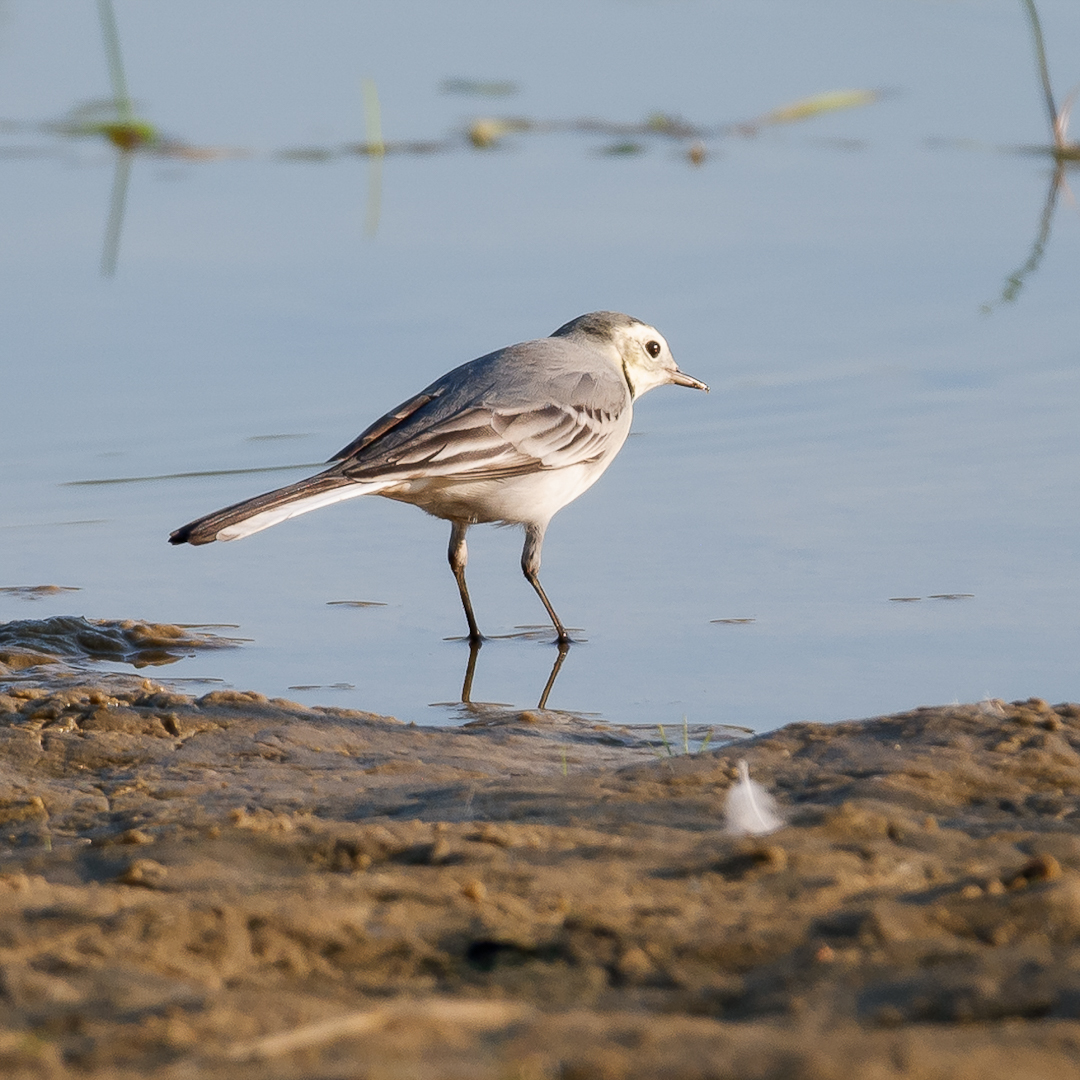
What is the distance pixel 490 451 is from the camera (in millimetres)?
7000

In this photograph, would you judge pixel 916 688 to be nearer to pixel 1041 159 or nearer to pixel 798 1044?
pixel 798 1044

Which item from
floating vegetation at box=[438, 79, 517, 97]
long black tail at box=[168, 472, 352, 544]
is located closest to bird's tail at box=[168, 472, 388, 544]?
long black tail at box=[168, 472, 352, 544]

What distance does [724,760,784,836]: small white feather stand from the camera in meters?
4.18

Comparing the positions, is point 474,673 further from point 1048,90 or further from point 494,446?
point 1048,90

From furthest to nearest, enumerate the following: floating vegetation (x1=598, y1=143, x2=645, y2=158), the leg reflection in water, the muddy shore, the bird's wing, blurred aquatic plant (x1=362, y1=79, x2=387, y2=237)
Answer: floating vegetation (x1=598, y1=143, x2=645, y2=158), blurred aquatic plant (x1=362, y1=79, x2=387, y2=237), the bird's wing, the leg reflection in water, the muddy shore

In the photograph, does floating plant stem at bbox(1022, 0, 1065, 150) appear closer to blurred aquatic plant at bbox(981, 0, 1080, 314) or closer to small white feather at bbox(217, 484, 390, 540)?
blurred aquatic plant at bbox(981, 0, 1080, 314)

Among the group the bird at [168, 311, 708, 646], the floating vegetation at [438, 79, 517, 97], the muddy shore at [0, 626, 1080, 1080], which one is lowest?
the muddy shore at [0, 626, 1080, 1080]

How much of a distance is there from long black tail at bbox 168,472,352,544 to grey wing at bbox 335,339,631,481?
15 centimetres

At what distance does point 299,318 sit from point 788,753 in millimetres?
6248

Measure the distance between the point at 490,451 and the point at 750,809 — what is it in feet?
9.72

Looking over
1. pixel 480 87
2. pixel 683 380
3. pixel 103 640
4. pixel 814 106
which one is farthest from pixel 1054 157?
pixel 103 640

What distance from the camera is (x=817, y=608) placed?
688cm

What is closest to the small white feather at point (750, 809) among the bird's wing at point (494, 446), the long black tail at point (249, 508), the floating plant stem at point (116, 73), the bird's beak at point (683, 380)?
A: the long black tail at point (249, 508)

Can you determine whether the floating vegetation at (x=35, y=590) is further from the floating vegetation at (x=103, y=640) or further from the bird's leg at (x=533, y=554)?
the bird's leg at (x=533, y=554)
